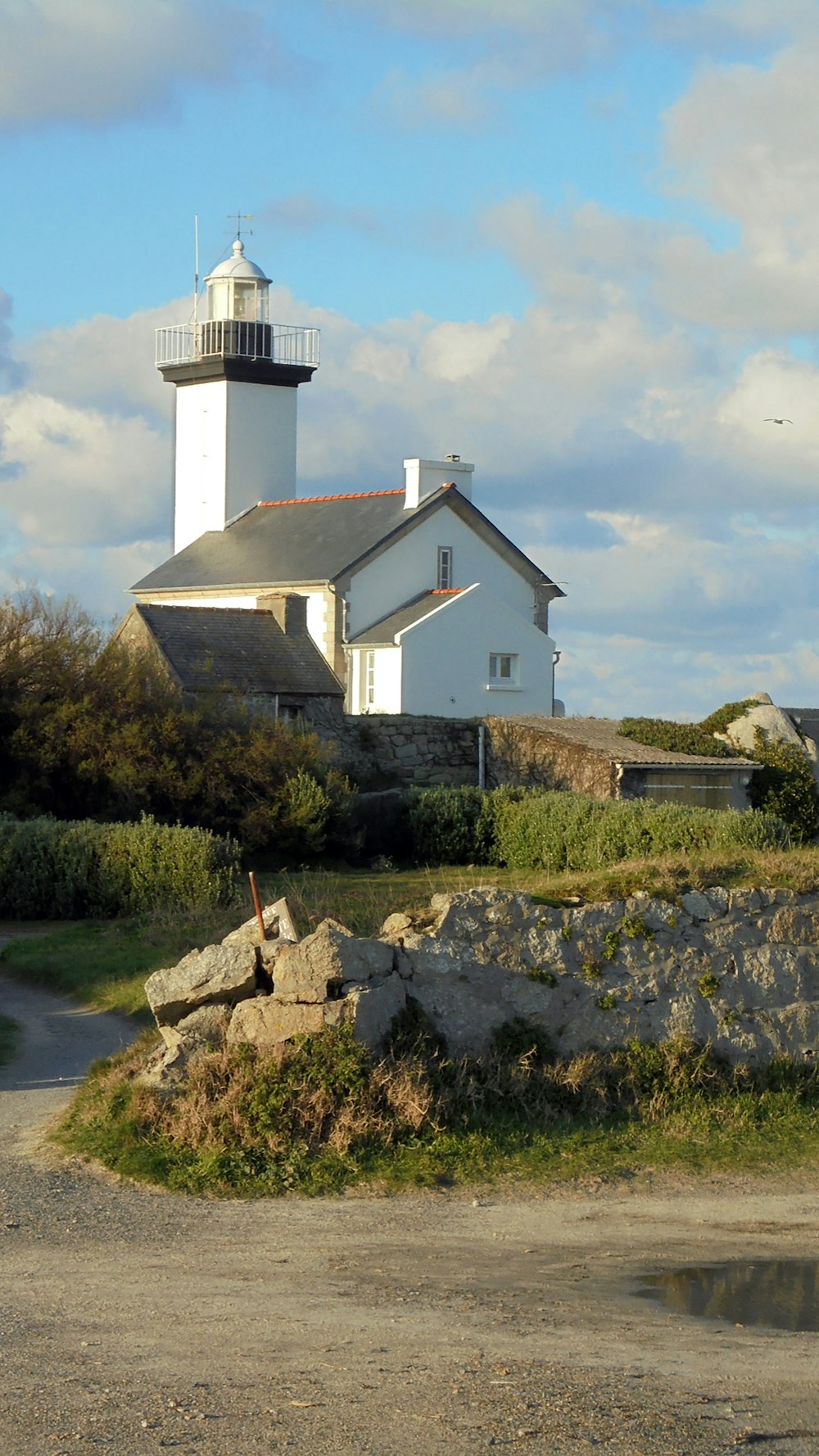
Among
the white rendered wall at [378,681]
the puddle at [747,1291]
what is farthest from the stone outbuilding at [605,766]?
the puddle at [747,1291]

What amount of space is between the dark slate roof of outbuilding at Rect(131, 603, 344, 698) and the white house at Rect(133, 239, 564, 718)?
7366 millimetres

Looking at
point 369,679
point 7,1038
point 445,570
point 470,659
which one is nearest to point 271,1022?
point 7,1038

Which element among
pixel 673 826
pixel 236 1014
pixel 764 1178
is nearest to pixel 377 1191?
pixel 236 1014

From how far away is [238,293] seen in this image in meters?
51.9

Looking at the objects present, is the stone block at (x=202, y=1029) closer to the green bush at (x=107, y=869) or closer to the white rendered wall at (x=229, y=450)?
the green bush at (x=107, y=869)

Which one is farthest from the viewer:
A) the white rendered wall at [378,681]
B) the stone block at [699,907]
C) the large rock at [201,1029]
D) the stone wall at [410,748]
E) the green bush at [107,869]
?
the white rendered wall at [378,681]

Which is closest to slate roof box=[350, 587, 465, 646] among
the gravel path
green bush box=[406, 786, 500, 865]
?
green bush box=[406, 786, 500, 865]

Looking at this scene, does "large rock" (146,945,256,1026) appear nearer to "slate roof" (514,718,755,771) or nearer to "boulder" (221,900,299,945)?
"boulder" (221,900,299,945)

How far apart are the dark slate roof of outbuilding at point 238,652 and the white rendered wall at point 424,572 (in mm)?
9120

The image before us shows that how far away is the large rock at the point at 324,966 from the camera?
373 inches

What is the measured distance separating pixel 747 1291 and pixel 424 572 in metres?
39.7

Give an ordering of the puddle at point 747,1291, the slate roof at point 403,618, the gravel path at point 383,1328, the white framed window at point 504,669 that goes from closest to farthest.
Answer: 1. the gravel path at point 383,1328
2. the puddle at point 747,1291
3. the slate roof at point 403,618
4. the white framed window at point 504,669

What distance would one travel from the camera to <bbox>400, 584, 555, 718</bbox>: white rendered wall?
42.3 metres

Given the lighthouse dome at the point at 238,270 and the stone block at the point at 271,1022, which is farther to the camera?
the lighthouse dome at the point at 238,270
